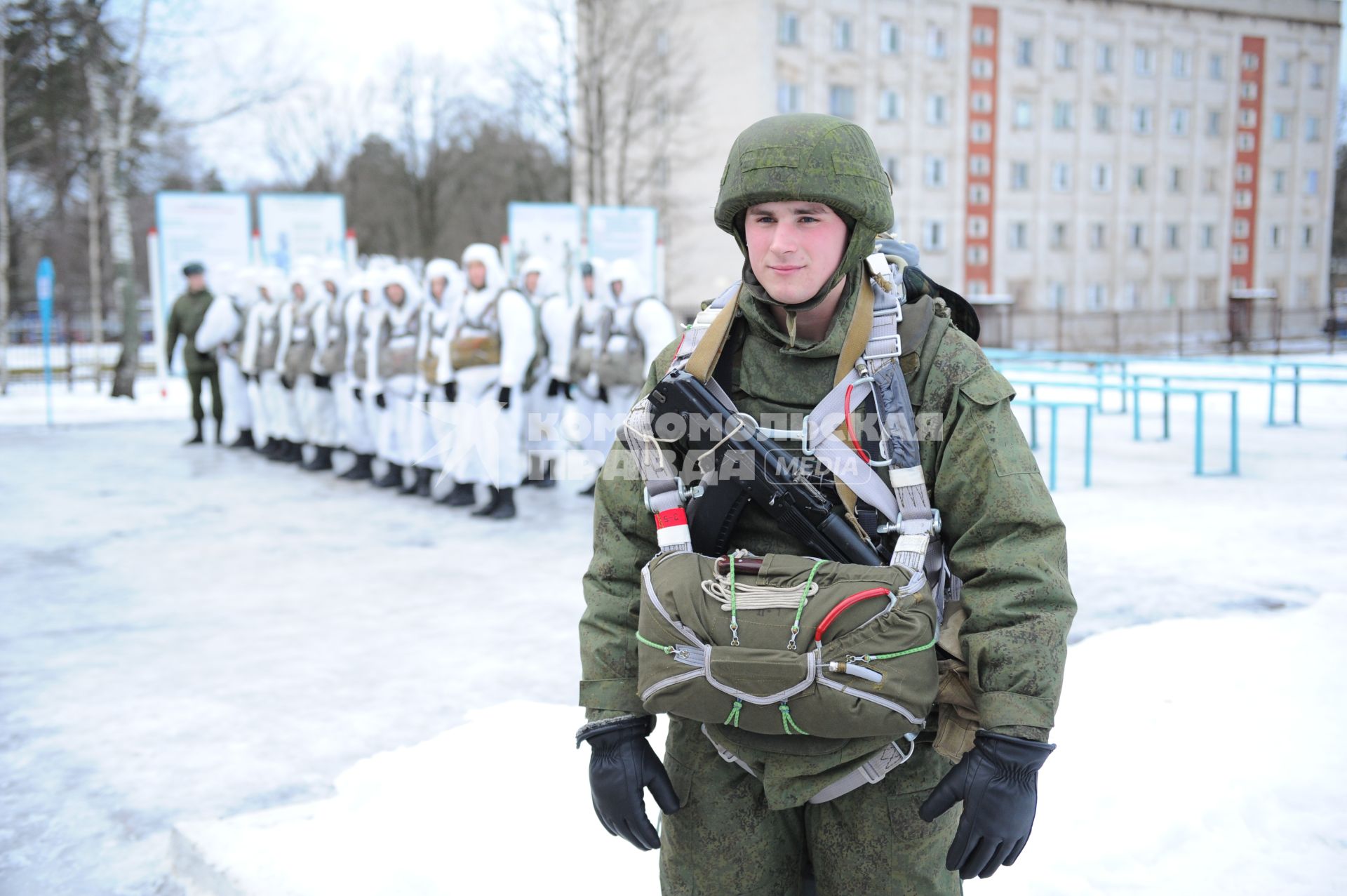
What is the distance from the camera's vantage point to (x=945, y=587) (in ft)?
6.08

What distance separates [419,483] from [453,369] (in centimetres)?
146

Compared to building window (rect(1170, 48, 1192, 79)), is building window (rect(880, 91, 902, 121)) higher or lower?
lower

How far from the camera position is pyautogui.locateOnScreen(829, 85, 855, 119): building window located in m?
41.4

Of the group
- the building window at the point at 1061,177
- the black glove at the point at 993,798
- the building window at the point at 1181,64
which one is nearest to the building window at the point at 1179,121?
the building window at the point at 1181,64

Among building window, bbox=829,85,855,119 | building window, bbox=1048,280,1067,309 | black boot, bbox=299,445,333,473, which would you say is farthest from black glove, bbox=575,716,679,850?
building window, bbox=1048,280,1067,309

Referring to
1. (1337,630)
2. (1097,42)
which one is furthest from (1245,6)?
(1337,630)

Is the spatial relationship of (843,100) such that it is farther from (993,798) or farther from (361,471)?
(993,798)

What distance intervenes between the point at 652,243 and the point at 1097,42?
36.6 m

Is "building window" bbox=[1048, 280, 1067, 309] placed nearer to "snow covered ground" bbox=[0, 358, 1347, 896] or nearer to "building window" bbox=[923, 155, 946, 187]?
"building window" bbox=[923, 155, 946, 187]

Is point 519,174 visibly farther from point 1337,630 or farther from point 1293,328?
point 1337,630

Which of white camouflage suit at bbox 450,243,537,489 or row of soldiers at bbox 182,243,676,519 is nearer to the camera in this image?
white camouflage suit at bbox 450,243,537,489

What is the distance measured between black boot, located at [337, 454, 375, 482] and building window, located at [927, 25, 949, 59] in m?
37.8

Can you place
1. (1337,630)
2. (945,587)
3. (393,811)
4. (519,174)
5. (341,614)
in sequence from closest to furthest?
(945,587) → (393,811) → (1337,630) → (341,614) → (519,174)

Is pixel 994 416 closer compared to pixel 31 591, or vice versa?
pixel 994 416
